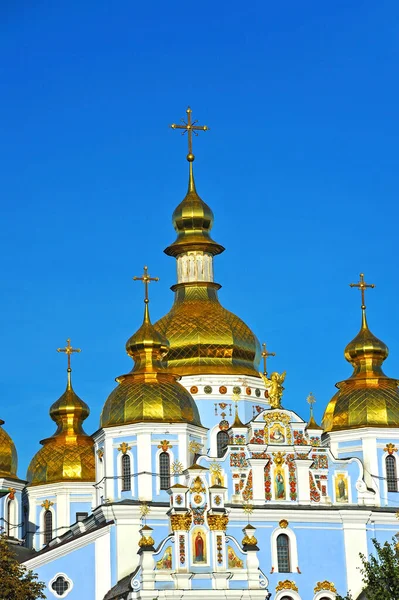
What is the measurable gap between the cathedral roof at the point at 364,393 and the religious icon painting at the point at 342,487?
133 inches

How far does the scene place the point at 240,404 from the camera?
66312 millimetres

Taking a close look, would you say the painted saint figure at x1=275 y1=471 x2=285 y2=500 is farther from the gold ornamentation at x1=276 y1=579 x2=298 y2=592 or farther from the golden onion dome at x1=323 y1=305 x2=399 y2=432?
the golden onion dome at x1=323 y1=305 x2=399 y2=432

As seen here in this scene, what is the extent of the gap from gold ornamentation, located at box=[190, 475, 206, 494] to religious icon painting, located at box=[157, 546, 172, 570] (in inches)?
85.3

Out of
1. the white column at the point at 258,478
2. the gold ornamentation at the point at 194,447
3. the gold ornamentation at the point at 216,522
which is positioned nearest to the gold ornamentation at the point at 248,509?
the white column at the point at 258,478

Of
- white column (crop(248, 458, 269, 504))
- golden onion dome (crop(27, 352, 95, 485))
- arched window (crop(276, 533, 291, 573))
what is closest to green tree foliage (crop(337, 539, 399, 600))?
arched window (crop(276, 533, 291, 573))

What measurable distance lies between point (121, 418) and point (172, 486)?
16.5 feet

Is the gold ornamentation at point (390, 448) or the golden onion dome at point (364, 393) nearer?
the gold ornamentation at point (390, 448)

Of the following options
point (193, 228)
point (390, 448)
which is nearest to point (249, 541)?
point (390, 448)

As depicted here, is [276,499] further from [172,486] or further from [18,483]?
[18,483]

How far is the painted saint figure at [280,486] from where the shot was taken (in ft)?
196

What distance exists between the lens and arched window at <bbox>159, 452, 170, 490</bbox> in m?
60.3

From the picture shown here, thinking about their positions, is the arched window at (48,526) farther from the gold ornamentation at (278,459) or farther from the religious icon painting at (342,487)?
the religious icon painting at (342,487)

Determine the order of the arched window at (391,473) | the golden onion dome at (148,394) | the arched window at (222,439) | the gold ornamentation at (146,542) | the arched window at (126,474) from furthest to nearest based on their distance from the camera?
the arched window at (222,439)
the arched window at (391,473)
the golden onion dome at (148,394)
the arched window at (126,474)
the gold ornamentation at (146,542)

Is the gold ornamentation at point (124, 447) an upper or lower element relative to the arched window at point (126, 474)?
upper
